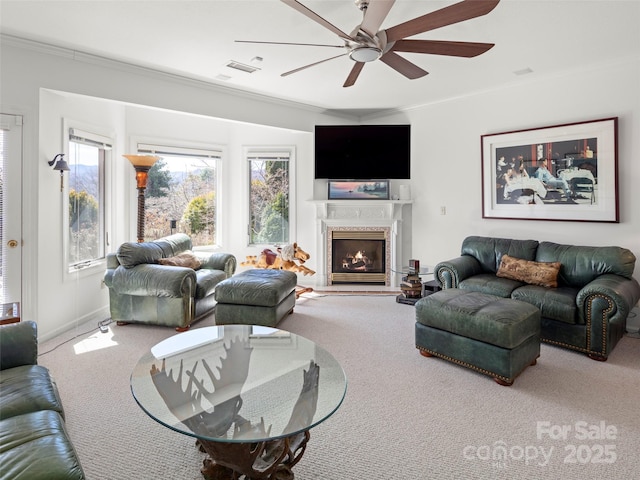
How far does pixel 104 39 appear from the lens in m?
3.21

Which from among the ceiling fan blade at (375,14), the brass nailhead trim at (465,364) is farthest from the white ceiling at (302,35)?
the brass nailhead trim at (465,364)

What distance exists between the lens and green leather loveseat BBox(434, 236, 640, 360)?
Result: 2.94 m

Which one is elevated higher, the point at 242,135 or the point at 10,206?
the point at 242,135

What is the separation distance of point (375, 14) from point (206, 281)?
3.03 meters

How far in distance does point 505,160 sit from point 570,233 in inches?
44.1

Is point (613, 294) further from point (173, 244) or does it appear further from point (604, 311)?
point (173, 244)

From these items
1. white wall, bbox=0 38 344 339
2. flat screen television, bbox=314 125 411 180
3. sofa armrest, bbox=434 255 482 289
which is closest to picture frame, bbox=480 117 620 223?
sofa armrest, bbox=434 255 482 289

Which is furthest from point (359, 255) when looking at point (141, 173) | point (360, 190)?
point (141, 173)

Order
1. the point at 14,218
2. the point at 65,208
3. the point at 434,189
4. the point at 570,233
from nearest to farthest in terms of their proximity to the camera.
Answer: the point at 14,218 < the point at 65,208 < the point at 570,233 < the point at 434,189

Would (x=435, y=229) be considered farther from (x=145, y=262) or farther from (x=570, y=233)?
(x=145, y=262)

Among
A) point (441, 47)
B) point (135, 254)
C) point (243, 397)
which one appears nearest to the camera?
point (243, 397)

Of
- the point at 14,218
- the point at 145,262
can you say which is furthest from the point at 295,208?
the point at 14,218

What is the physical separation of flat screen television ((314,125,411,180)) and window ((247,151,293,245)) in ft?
1.87

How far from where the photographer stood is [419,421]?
2.17m
